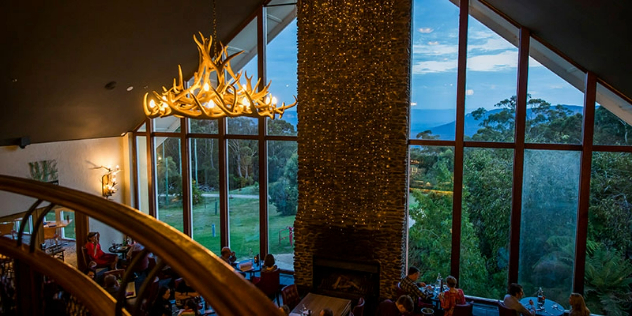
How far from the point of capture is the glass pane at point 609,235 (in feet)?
23.4

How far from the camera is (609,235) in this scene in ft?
24.0

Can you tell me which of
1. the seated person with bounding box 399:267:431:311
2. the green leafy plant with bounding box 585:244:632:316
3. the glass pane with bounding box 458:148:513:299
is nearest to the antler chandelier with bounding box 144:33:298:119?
the seated person with bounding box 399:267:431:311

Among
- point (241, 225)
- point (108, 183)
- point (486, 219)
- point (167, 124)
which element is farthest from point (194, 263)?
point (108, 183)

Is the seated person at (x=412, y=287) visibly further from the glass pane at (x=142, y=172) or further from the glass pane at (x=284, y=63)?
the glass pane at (x=142, y=172)

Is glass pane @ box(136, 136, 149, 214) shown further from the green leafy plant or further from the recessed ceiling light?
the green leafy plant

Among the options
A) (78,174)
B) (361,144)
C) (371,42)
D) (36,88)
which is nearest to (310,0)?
(371,42)

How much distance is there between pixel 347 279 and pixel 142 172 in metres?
6.15

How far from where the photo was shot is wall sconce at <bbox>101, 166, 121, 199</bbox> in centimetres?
1042

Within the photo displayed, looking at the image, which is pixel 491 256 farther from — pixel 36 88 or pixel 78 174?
pixel 78 174

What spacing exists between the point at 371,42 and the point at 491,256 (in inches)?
175

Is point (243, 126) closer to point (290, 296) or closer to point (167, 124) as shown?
point (167, 124)

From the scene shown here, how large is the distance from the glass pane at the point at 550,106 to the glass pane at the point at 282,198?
4.58 metres

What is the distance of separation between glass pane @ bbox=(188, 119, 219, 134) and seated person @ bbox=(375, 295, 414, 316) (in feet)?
18.5

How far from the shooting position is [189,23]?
7711mm
